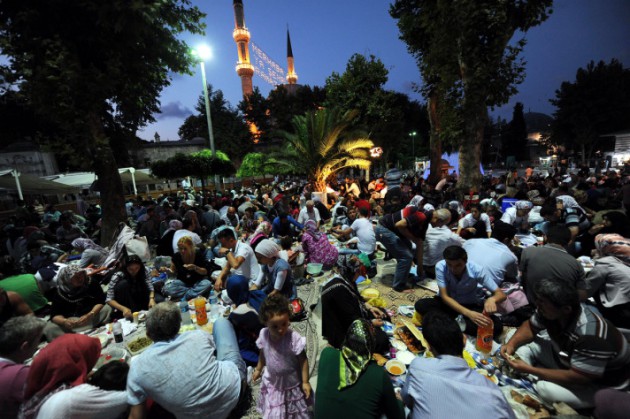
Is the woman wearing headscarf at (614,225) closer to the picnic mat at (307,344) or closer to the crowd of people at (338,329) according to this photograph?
the crowd of people at (338,329)

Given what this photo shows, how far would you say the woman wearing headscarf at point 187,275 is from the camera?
4926 mm

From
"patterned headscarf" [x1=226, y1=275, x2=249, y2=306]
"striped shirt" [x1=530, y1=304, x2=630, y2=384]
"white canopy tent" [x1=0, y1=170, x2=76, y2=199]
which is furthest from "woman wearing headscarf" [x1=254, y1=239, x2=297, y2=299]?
"white canopy tent" [x1=0, y1=170, x2=76, y2=199]

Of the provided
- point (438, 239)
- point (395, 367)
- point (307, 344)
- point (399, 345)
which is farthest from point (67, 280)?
point (438, 239)

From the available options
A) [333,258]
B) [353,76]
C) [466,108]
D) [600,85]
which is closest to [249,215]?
[333,258]

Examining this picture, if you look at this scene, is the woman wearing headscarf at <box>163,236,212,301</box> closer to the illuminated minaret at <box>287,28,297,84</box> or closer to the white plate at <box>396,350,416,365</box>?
the white plate at <box>396,350,416,365</box>

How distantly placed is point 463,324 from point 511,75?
10205 millimetres

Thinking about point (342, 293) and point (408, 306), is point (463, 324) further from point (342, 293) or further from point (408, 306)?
point (342, 293)

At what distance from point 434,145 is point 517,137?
43.3 metres

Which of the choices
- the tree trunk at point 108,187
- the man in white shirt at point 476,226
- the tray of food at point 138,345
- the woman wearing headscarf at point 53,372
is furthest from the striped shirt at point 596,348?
the tree trunk at point 108,187

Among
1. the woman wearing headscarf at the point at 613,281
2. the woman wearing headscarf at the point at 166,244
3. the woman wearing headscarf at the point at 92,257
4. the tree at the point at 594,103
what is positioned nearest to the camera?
the woman wearing headscarf at the point at 613,281

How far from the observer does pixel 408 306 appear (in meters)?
4.36

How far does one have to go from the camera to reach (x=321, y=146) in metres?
13.5

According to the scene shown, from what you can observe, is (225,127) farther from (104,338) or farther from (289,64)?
(289,64)

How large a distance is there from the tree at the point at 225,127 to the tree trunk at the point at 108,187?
1321 inches
